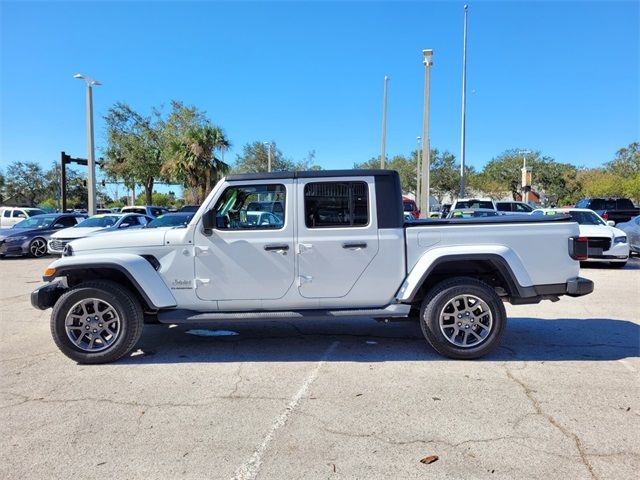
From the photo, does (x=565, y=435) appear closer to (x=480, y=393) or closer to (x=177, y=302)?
(x=480, y=393)

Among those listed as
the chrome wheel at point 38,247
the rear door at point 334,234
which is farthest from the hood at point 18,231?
the rear door at point 334,234

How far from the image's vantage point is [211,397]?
12.8ft

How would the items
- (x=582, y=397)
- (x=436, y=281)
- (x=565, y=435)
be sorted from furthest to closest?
(x=436, y=281), (x=582, y=397), (x=565, y=435)

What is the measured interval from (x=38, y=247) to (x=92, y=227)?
1.97m

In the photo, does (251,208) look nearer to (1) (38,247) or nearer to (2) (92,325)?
(2) (92,325)

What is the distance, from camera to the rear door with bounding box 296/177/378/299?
15.3 ft

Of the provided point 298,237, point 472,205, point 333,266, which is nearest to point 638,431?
point 333,266

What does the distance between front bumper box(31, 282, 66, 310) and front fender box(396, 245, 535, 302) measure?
3.59 m

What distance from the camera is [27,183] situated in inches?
2864

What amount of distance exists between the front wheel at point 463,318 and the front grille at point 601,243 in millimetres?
8342

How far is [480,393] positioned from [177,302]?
119 inches

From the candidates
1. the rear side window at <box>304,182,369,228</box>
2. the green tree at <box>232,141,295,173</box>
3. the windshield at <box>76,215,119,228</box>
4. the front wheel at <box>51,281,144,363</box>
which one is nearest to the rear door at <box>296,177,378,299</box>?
the rear side window at <box>304,182,369,228</box>

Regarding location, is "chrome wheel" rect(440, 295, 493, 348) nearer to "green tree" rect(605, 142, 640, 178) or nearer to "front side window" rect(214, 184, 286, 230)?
"front side window" rect(214, 184, 286, 230)

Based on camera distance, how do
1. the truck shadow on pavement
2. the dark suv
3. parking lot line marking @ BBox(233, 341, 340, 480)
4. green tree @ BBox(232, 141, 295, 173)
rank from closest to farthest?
1. parking lot line marking @ BBox(233, 341, 340, 480)
2. the truck shadow on pavement
3. the dark suv
4. green tree @ BBox(232, 141, 295, 173)
